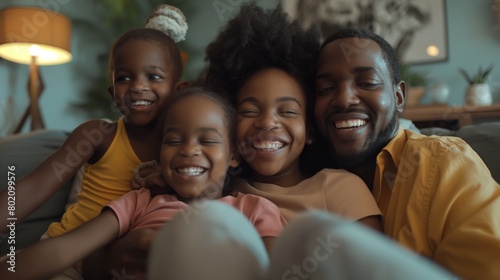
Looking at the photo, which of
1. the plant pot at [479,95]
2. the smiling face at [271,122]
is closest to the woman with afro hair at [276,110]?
the smiling face at [271,122]

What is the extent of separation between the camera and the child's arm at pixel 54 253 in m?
0.77

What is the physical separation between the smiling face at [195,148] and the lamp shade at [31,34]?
193 centimetres

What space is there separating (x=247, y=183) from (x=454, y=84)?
103 inches

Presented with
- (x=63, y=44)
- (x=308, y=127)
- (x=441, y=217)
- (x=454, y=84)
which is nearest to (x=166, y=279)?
(x=441, y=217)

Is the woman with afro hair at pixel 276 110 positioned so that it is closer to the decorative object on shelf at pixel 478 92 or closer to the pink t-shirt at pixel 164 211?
the pink t-shirt at pixel 164 211

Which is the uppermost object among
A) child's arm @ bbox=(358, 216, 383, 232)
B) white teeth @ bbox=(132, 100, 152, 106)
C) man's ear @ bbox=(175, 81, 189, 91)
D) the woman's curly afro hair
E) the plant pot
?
the woman's curly afro hair

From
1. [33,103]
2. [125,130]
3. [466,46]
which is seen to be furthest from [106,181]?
[466,46]

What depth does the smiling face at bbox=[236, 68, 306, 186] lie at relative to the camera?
3.56ft

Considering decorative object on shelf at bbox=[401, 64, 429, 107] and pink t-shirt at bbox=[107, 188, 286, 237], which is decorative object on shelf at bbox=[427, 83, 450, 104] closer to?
decorative object on shelf at bbox=[401, 64, 429, 107]

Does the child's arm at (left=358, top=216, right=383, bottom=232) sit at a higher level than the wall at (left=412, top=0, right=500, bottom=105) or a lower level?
lower

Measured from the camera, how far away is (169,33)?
54.2 inches

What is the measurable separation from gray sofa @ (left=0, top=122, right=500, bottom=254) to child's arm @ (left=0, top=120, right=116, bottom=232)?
397 mm

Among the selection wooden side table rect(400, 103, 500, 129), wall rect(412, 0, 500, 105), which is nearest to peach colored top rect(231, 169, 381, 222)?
wooden side table rect(400, 103, 500, 129)

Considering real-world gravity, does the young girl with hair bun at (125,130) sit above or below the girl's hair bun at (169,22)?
below
